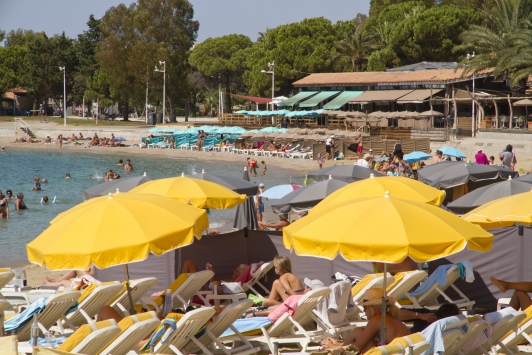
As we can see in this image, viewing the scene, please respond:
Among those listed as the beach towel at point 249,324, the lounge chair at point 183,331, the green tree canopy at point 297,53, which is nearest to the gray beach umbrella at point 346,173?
the beach towel at point 249,324

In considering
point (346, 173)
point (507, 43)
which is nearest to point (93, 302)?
point (346, 173)

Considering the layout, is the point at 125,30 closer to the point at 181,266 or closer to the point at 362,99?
the point at 362,99

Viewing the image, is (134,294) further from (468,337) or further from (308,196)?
(308,196)

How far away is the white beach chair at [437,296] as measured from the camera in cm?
790

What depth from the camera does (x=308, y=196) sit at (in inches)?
435

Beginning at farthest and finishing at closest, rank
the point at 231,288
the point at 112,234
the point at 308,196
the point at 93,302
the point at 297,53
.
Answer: the point at 297,53 → the point at 308,196 → the point at 231,288 → the point at 93,302 → the point at 112,234

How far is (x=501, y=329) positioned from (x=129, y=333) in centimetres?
328

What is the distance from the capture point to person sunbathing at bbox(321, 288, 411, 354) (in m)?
5.64

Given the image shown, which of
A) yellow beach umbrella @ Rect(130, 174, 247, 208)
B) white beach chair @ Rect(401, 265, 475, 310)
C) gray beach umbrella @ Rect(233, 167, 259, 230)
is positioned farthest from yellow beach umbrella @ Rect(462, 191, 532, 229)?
gray beach umbrella @ Rect(233, 167, 259, 230)

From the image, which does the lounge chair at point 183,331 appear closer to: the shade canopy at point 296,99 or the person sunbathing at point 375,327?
the person sunbathing at point 375,327

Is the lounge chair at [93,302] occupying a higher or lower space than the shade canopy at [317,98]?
lower

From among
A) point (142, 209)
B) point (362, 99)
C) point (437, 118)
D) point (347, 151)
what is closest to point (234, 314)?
point (142, 209)

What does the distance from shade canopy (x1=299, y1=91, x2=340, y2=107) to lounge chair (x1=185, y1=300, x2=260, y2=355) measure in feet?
154

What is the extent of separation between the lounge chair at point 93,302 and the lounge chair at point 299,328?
4.46 ft
